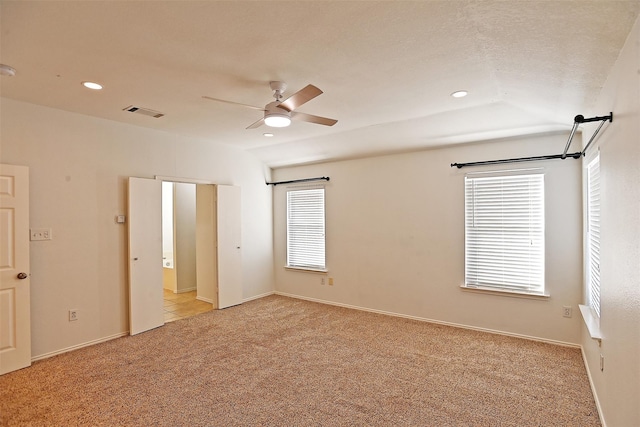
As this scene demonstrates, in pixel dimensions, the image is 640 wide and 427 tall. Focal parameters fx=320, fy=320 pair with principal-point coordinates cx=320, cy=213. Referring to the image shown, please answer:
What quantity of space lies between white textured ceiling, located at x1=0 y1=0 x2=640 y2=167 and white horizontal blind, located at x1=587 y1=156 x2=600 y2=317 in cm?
61

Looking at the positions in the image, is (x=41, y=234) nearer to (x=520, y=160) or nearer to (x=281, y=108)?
(x=281, y=108)

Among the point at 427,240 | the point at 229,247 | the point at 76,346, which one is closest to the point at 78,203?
the point at 76,346

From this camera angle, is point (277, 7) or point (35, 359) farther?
point (35, 359)

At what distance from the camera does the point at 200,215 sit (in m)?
5.86

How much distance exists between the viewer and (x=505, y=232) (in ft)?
13.0

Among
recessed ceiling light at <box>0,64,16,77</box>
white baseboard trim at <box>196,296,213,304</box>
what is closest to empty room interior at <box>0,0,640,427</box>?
recessed ceiling light at <box>0,64,16,77</box>

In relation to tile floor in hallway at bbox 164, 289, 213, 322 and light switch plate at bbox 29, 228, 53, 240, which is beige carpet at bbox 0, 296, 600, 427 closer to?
tile floor in hallway at bbox 164, 289, 213, 322

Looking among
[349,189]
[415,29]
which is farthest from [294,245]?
[415,29]

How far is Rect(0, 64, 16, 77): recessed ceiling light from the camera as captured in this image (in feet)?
8.27

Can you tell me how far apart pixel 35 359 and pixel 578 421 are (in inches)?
194

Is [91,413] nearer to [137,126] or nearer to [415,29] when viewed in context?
[137,126]

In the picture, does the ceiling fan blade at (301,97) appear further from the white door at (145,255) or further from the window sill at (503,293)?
the window sill at (503,293)

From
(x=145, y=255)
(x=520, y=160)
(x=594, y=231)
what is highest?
(x=520, y=160)

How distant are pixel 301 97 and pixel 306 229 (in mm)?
3574
